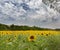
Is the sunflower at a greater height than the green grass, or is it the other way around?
the sunflower

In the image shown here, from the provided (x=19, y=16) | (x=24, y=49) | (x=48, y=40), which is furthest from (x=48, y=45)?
(x=19, y=16)

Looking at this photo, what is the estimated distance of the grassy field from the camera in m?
1.70

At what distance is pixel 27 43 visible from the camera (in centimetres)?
171

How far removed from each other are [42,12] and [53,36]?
243 millimetres

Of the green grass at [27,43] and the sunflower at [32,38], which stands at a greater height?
the sunflower at [32,38]

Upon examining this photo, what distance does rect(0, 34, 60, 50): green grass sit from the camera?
169 cm

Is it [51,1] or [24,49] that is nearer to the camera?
[24,49]

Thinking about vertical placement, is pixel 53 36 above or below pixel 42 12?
below

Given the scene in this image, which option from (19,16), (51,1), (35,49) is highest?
(51,1)

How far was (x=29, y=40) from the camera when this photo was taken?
1713mm

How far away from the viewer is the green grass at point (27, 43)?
1.69m

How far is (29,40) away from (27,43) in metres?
0.03

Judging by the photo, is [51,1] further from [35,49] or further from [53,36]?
[35,49]

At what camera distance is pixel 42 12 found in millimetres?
1780
